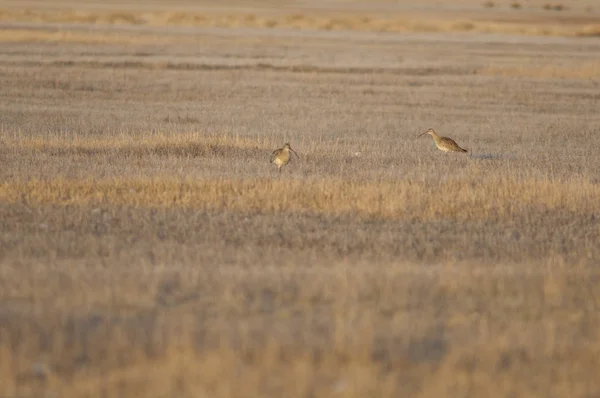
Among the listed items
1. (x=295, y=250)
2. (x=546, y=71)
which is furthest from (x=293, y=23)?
(x=295, y=250)

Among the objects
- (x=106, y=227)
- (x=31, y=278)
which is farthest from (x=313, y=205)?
(x=31, y=278)

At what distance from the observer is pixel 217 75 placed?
32062 millimetres

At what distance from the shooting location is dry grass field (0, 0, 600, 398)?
6.28m

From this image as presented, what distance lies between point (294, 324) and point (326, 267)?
1.71m

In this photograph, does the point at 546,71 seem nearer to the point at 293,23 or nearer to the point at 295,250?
the point at 295,250

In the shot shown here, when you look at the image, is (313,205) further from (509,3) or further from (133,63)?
(509,3)

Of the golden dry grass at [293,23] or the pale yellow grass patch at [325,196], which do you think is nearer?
the pale yellow grass patch at [325,196]

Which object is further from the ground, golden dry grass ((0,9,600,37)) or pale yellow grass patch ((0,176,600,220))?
pale yellow grass patch ((0,176,600,220))

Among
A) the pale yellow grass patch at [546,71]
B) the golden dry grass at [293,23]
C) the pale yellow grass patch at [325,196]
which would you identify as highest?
the pale yellow grass patch at [325,196]

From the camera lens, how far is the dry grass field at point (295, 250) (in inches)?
247

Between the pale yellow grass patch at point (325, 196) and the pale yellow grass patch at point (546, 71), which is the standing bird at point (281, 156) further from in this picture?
the pale yellow grass patch at point (546, 71)

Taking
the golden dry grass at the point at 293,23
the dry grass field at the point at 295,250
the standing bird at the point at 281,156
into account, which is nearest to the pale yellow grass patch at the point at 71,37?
the golden dry grass at the point at 293,23

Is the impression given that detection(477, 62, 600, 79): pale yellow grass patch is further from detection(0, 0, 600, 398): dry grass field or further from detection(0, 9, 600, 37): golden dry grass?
detection(0, 9, 600, 37): golden dry grass

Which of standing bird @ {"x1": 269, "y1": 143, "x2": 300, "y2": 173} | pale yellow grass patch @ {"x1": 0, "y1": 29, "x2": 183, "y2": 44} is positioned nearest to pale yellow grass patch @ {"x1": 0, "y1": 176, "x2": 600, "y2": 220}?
standing bird @ {"x1": 269, "y1": 143, "x2": 300, "y2": 173}
